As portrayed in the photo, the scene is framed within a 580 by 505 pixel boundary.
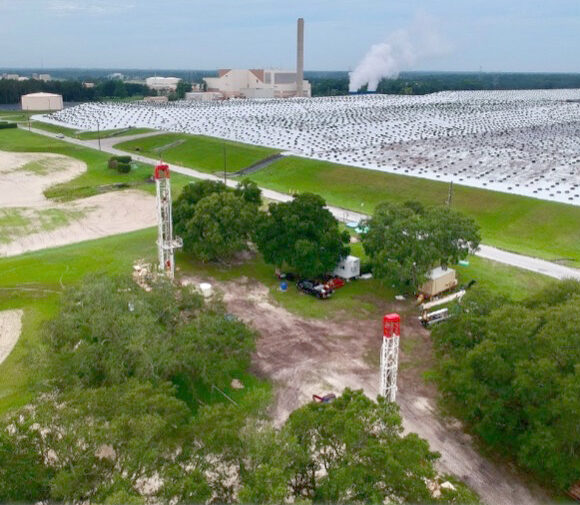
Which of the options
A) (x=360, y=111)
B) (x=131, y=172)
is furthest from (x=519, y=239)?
(x=360, y=111)

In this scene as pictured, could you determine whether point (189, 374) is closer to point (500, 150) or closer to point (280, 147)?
point (280, 147)

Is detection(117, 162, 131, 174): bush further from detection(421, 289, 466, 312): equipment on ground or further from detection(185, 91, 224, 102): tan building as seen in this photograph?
detection(185, 91, 224, 102): tan building

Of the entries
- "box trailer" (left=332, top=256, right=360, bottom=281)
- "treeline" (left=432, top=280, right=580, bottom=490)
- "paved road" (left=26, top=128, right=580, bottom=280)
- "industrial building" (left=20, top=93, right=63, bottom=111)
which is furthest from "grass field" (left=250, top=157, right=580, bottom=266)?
"industrial building" (left=20, top=93, right=63, bottom=111)

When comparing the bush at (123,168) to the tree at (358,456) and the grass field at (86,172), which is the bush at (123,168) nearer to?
the grass field at (86,172)

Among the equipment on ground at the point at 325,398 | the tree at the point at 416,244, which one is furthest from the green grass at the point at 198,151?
the equipment on ground at the point at 325,398

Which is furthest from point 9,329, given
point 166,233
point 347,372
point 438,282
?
point 438,282
